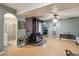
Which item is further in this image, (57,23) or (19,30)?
(57,23)

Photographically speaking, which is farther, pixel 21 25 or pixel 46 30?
pixel 21 25

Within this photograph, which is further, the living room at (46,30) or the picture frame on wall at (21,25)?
the picture frame on wall at (21,25)

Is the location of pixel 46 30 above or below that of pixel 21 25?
below

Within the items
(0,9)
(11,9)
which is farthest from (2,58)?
(11,9)

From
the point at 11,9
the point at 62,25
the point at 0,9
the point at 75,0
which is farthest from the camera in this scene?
the point at 62,25

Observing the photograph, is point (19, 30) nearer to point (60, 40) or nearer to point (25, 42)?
point (25, 42)

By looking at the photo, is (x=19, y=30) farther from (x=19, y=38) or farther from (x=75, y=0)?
(x=75, y=0)

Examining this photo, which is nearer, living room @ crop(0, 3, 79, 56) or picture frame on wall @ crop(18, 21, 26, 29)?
living room @ crop(0, 3, 79, 56)

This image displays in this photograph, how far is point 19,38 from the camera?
19.2 ft

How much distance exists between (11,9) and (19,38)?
1.75 m

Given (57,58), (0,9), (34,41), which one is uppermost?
(0,9)

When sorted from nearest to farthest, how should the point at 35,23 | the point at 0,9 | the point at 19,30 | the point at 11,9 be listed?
the point at 0,9
the point at 11,9
the point at 19,30
the point at 35,23

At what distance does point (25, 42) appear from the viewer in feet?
21.4

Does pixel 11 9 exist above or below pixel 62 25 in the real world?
above
